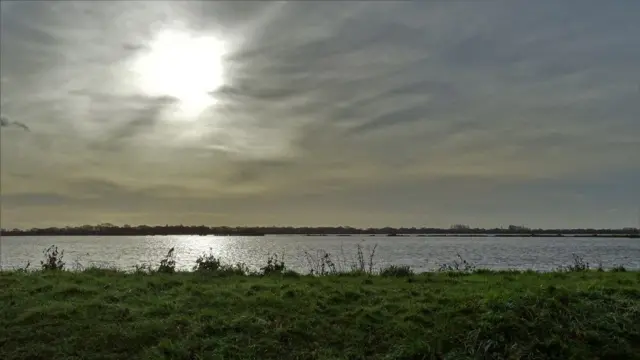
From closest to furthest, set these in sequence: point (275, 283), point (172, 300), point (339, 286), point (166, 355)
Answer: point (166, 355) < point (172, 300) < point (339, 286) < point (275, 283)

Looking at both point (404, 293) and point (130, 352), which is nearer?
point (130, 352)

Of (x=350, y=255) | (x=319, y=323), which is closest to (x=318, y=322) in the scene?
(x=319, y=323)

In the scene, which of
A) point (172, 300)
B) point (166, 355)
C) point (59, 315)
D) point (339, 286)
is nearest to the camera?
point (166, 355)

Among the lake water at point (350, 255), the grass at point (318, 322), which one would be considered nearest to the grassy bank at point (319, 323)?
the grass at point (318, 322)

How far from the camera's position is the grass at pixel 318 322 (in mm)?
9234

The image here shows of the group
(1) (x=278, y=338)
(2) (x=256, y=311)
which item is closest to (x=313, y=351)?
(1) (x=278, y=338)

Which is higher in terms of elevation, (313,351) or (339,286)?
(339,286)

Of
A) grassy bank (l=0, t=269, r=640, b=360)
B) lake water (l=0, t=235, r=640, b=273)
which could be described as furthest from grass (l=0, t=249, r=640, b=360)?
lake water (l=0, t=235, r=640, b=273)

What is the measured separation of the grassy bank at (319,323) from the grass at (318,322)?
1.0 inches

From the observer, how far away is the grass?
30.3 feet

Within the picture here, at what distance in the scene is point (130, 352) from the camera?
31.0 feet

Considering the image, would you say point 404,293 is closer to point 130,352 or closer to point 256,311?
point 256,311

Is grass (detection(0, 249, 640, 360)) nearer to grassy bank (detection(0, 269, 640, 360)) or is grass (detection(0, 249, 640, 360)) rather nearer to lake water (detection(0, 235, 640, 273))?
grassy bank (detection(0, 269, 640, 360))

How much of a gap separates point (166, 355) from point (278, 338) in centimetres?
202
